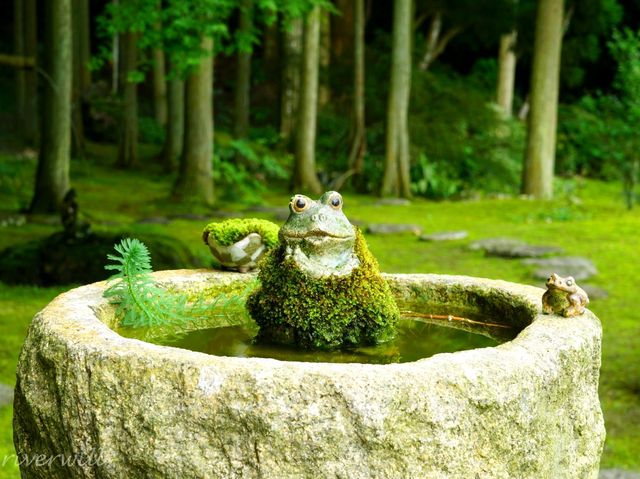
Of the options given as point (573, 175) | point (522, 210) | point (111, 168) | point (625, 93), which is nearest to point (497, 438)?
point (522, 210)

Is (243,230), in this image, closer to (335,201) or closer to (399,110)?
(335,201)

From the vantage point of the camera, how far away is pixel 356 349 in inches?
121

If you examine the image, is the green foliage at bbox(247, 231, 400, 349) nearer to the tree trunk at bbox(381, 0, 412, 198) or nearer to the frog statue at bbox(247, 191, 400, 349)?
the frog statue at bbox(247, 191, 400, 349)

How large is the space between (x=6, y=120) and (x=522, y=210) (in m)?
18.4

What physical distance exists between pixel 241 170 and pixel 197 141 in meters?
2.02

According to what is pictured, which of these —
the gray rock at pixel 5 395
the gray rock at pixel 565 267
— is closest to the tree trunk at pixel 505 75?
the gray rock at pixel 565 267

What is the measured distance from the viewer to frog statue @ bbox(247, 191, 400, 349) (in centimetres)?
300

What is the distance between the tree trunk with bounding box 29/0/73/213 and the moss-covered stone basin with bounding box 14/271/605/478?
8098 millimetres

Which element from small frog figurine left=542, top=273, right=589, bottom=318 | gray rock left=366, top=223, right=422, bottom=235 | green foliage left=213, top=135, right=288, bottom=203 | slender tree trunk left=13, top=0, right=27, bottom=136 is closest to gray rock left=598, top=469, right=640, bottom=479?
small frog figurine left=542, top=273, right=589, bottom=318

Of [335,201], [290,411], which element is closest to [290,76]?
[335,201]

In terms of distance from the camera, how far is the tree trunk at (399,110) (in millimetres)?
15270

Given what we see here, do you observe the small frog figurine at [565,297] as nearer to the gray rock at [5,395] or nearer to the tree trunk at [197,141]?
the gray rock at [5,395]

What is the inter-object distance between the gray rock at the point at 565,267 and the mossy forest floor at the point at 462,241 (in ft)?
0.37

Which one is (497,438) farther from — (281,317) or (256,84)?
(256,84)
